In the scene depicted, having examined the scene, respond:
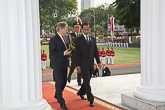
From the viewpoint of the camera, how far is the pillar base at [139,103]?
428 cm

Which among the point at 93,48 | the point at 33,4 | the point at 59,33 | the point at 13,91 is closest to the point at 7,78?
the point at 13,91

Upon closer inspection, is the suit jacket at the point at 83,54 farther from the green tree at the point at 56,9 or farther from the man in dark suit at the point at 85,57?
the green tree at the point at 56,9

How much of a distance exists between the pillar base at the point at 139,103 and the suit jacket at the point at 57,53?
4.79 feet

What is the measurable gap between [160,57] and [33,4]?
8.21 ft

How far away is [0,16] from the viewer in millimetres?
3021

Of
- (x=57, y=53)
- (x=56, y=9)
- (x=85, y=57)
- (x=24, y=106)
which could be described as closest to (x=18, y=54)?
(x=24, y=106)

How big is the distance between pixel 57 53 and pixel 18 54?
1.95m

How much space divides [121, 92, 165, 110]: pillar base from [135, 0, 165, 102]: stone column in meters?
0.09

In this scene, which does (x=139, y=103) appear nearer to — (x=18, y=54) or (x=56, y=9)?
(x=18, y=54)

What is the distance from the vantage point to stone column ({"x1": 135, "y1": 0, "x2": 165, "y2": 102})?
436 cm

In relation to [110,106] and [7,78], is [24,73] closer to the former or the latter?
[7,78]

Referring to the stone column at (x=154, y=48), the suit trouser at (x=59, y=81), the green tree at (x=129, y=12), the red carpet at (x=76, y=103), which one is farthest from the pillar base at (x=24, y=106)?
the green tree at (x=129, y=12)

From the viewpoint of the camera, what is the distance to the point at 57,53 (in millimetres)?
4992

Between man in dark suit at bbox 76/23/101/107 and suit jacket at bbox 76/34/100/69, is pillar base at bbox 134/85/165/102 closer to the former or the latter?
man in dark suit at bbox 76/23/101/107
